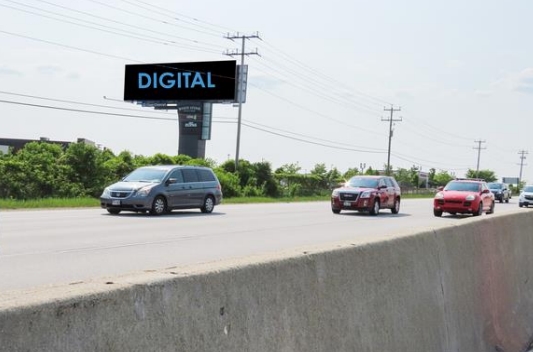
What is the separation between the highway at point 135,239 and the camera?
9906 millimetres

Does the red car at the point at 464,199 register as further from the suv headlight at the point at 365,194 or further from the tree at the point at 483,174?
the tree at the point at 483,174

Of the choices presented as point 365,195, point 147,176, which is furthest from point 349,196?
point 147,176

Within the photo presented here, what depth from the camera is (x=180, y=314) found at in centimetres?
301

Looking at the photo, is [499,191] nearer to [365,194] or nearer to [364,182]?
[364,182]

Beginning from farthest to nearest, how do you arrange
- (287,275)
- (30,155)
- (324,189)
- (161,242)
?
(324,189) → (30,155) → (161,242) → (287,275)

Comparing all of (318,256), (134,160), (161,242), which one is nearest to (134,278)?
(318,256)

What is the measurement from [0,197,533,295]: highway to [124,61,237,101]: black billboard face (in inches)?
1456

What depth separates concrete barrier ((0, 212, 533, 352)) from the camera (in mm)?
2557

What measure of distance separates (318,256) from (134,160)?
1457 inches

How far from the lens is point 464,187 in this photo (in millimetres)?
28031

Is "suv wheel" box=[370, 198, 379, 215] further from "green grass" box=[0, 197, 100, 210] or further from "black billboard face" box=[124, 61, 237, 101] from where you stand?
"black billboard face" box=[124, 61, 237, 101]

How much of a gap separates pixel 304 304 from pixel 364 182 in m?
25.0

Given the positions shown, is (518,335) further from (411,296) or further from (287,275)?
(287,275)

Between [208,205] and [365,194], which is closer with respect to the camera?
[208,205]
